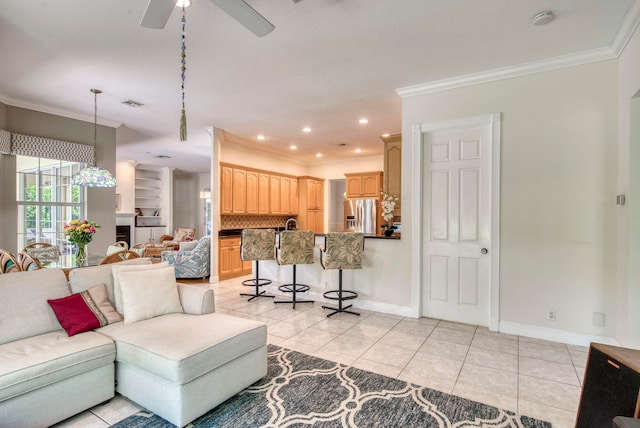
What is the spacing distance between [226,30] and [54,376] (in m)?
2.89

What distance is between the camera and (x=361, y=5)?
255 centimetres

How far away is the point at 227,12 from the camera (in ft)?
6.49

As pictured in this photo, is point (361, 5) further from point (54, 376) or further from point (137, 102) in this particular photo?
point (137, 102)

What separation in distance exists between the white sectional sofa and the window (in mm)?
3456

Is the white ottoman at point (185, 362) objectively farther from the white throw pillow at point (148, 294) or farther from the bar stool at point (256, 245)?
the bar stool at point (256, 245)

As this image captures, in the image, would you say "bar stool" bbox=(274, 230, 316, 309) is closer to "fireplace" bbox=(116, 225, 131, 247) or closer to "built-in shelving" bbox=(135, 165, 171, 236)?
"fireplace" bbox=(116, 225, 131, 247)

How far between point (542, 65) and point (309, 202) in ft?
19.9

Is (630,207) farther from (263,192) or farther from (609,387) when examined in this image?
(263,192)

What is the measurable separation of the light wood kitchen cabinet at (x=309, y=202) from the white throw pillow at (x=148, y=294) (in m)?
5.83

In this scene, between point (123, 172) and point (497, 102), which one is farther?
point (123, 172)

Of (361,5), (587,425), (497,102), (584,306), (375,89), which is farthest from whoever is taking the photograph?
(375,89)

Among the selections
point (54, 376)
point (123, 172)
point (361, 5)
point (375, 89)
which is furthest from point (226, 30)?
point (123, 172)

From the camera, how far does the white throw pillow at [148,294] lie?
8.66 feet

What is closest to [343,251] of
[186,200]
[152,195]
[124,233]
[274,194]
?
[274,194]
